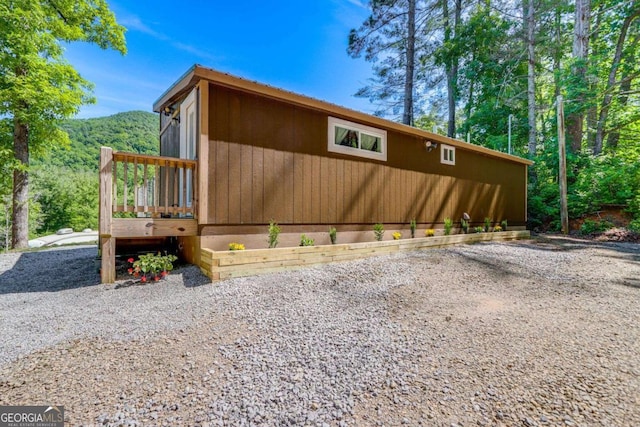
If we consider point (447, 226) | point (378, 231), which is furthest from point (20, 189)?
point (447, 226)

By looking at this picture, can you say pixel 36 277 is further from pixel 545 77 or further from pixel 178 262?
pixel 545 77

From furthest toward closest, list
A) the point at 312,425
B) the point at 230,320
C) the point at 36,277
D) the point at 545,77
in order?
the point at 545,77
the point at 36,277
the point at 230,320
the point at 312,425

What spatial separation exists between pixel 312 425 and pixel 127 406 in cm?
103

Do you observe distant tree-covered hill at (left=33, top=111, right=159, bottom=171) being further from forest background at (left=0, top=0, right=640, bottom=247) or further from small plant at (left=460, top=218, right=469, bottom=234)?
small plant at (left=460, top=218, right=469, bottom=234)

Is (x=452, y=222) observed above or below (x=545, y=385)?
above

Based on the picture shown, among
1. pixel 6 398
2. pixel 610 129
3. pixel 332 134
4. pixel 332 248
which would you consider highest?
pixel 610 129

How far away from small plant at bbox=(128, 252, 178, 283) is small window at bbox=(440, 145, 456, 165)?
21.7 ft

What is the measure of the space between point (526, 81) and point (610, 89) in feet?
14.4

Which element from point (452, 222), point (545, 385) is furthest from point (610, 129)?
point (545, 385)

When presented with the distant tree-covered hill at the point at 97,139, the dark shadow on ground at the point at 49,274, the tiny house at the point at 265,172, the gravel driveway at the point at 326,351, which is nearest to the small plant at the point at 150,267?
the gravel driveway at the point at 326,351

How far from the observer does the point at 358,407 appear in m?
1.54

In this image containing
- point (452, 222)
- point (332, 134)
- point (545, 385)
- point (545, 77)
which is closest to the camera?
point (545, 385)

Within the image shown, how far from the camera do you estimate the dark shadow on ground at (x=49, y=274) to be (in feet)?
11.9

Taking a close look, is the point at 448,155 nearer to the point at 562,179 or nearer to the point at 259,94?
the point at 562,179
